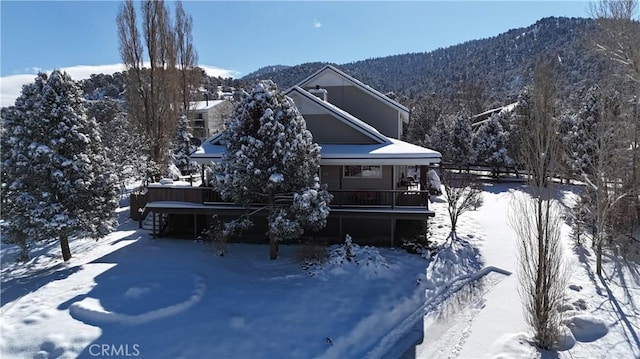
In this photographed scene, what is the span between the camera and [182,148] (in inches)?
1256

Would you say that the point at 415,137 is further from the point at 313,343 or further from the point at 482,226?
the point at 313,343

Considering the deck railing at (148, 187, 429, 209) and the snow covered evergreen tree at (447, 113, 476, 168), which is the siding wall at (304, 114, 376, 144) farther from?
the snow covered evergreen tree at (447, 113, 476, 168)

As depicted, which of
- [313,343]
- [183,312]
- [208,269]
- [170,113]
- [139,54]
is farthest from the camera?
[170,113]

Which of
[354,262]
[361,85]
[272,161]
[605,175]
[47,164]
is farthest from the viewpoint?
[361,85]

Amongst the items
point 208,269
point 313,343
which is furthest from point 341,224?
point 313,343

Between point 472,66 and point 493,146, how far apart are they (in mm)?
119681

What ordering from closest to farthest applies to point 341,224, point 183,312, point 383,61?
1. point 183,312
2. point 341,224
3. point 383,61

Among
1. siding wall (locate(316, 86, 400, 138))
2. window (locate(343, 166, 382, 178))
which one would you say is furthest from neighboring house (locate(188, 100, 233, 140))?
window (locate(343, 166, 382, 178))

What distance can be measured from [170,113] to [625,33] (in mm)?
27074

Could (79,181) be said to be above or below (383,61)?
below

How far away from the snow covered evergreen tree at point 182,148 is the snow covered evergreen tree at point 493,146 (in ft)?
82.7

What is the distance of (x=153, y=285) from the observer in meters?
11.9

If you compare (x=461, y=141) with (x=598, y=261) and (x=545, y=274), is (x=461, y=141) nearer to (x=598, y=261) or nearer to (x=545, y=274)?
(x=598, y=261)

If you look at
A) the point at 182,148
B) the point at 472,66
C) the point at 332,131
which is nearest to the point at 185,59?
the point at 182,148
